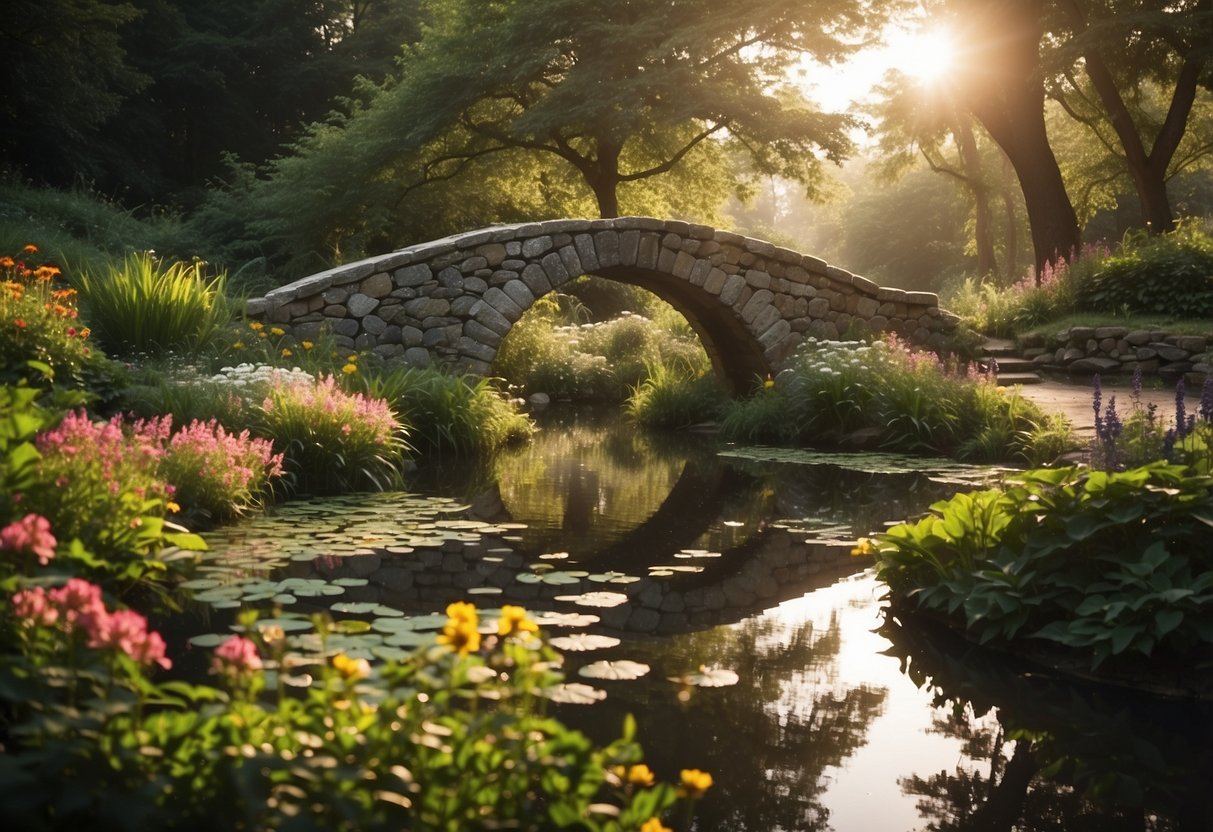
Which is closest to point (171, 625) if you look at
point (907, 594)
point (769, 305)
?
point (907, 594)

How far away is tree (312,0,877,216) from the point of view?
17.8 metres

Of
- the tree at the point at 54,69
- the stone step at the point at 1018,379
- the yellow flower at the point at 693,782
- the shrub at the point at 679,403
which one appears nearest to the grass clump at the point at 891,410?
the shrub at the point at 679,403

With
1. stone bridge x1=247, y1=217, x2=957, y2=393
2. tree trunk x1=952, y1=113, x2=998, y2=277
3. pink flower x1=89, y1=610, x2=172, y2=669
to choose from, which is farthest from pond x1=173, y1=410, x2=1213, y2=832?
tree trunk x1=952, y1=113, x2=998, y2=277

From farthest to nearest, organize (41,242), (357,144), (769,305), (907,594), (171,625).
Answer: (357,144)
(41,242)
(769,305)
(907,594)
(171,625)

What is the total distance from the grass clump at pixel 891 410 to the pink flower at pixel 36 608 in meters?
7.96

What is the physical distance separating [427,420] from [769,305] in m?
4.60

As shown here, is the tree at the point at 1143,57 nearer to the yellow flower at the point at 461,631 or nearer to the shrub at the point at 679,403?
the shrub at the point at 679,403

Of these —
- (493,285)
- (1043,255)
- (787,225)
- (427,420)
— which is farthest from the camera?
(787,225)

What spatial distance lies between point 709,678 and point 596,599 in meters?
0.96

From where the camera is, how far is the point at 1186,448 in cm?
482

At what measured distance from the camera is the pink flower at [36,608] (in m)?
2.19

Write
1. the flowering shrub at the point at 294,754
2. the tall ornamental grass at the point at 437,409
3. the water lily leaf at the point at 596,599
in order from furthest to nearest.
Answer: the tall ornamental grass at the point at 437,409 < the water lily leaf at the point at 596,599 < the flowering shrub at the point at 294,754

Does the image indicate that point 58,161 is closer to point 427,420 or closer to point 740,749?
point 427,420

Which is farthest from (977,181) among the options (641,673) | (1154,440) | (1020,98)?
(641,673)
